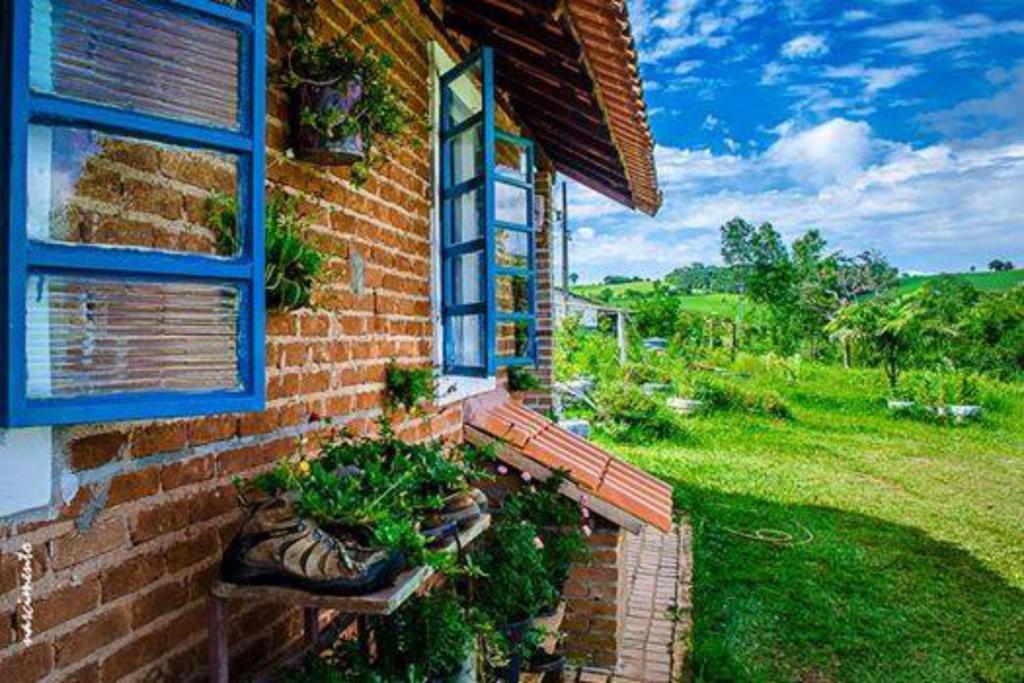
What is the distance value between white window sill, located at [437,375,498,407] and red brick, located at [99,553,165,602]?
2226 millimetres

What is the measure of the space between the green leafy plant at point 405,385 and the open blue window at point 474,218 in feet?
1.11

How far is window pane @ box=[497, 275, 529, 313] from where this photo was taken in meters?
6.14

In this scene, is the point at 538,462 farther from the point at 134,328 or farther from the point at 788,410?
the point at 788,410

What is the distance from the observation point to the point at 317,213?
2684 mm

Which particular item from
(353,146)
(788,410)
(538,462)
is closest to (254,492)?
(353,146)

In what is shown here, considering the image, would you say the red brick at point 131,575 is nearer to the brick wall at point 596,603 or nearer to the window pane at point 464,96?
the brick wall at point 596,603

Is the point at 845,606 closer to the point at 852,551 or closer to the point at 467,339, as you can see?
the point at 852,551

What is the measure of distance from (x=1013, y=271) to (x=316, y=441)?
54317 mm

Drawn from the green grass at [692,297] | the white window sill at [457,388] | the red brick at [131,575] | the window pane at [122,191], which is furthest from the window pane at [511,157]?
the green grass at [692,297]

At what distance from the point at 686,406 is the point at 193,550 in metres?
13.6

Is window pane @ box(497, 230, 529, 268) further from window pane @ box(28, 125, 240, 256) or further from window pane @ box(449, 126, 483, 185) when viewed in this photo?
window pane @ box(28, 125, 240, 256)

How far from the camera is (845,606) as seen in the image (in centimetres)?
573

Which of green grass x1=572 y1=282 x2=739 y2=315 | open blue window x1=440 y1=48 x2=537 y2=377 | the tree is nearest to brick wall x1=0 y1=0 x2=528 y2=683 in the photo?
open blue window x1=440 y1=48 x2=537 y2=377

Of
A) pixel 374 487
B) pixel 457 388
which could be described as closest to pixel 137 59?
pixel 374 487
